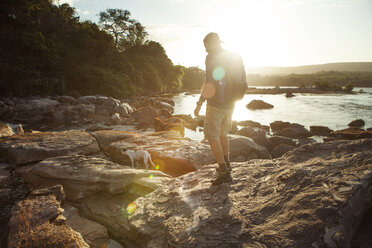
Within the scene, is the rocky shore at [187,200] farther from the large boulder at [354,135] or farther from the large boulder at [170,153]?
the large boulder at [354,135]

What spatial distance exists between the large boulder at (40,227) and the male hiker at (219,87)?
212 centimetres

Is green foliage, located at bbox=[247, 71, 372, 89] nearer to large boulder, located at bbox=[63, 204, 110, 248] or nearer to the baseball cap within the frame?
the baseball cap

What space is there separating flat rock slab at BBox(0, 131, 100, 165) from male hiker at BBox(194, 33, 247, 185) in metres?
4.66

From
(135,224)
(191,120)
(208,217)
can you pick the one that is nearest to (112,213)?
(135,224)

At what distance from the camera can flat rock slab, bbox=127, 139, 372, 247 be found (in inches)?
72.7

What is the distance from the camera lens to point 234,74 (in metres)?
3.07

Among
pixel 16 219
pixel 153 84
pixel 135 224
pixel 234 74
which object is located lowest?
pixel 135 224

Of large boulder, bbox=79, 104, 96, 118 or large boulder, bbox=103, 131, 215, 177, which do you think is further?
large boulder, bbox=79, 104, 96, 118

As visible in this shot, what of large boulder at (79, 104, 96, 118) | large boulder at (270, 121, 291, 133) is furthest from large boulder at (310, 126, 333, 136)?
large boulder at (79, 104, 96, 118)

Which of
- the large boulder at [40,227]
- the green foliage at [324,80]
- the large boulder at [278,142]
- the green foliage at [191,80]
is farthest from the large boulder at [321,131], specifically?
the green foliage at [191,80]

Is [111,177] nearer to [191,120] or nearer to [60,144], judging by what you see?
[60,144]

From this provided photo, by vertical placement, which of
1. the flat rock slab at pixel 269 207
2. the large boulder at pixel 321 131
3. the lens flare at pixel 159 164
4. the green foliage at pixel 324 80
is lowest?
the large boulder at pixel 321 131

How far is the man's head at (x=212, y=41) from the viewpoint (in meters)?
3.08

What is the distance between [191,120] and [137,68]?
30.0 metres
